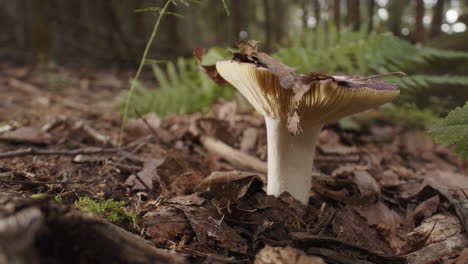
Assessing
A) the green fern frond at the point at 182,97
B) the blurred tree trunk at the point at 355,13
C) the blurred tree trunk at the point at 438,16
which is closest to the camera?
the green fern frond at the point at 182,97

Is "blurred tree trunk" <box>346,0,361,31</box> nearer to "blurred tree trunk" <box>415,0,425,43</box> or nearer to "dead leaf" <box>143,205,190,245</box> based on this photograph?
"blurred tree trunk" <box>415,0,425,43</box>

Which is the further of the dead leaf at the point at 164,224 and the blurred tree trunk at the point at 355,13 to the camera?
the blurred tree trunk at the point at 355,13

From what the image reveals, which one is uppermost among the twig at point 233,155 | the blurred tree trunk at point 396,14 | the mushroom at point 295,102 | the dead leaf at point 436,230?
the blurred tree trunk at point 396,14

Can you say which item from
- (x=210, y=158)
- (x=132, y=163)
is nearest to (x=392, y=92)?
(x=210, y=158)

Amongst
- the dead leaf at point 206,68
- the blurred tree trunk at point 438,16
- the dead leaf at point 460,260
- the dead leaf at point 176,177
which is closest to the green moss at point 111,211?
the dead leaf at point 176,177

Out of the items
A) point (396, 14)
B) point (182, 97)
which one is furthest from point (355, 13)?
point (396, 14)

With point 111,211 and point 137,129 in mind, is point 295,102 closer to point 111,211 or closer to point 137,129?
point 111,211

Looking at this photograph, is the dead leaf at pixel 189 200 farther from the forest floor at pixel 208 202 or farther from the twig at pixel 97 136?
the twig at pixel 97 136
